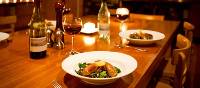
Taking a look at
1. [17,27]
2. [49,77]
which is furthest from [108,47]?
[17,27]

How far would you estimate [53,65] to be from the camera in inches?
40.8

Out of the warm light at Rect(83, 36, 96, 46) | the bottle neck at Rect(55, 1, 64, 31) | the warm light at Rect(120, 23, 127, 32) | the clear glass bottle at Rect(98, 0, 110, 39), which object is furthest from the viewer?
the warm light at Rect(120, 23, 127, 32)

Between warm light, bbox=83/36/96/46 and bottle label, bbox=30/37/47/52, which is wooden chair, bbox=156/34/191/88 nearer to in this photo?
warm light, bbox=83/36/96/46

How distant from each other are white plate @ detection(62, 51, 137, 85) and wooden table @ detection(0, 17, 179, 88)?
0.03 metres

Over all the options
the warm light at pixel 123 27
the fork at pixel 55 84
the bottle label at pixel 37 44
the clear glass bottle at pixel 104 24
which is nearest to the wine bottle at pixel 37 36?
the bottle label at pixel 37 44

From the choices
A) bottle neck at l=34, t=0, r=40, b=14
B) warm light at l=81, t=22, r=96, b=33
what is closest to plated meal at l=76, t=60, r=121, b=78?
bottle neck at l=34, t=0, r=40, b=14

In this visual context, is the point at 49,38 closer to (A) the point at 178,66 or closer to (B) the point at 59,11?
(B) the point at 59,11

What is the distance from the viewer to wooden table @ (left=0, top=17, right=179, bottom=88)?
870 millimetres

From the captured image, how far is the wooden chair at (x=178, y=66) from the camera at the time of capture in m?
1.31

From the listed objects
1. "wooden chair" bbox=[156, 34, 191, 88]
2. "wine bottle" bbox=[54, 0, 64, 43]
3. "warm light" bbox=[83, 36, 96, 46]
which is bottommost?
"wooden chair" bbox=[156, 34, 191, 88]

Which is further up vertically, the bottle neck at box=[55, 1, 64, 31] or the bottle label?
the bottle neck at box=[55, 1, 64, 31]

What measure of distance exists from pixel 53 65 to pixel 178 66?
0.67 metres

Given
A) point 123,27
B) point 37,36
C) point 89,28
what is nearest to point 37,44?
point 37,36

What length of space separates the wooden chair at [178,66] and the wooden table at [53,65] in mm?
101
